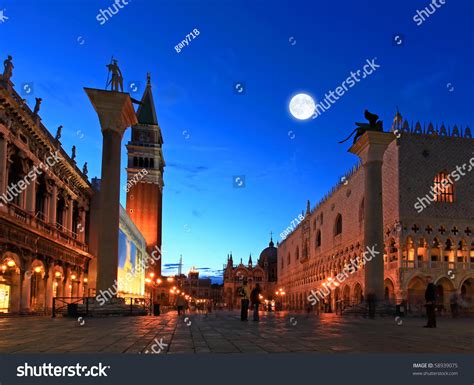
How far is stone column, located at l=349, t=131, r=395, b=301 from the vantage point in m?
25.3

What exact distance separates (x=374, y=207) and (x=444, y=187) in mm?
24428

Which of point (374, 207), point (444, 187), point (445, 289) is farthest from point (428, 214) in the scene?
point (374, 207)

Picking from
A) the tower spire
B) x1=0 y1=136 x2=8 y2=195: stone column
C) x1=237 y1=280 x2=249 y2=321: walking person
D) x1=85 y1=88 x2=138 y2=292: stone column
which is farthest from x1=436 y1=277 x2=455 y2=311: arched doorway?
the tower spire

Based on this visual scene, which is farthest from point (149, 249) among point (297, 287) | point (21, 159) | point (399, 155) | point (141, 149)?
point (21, 159)

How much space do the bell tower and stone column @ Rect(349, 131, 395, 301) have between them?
74688 mm

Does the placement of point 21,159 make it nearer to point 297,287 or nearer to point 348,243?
point 348,243

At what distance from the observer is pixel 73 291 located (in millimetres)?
42000

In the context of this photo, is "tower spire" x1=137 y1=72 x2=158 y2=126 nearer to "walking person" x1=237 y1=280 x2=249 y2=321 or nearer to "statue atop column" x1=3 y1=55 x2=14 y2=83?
"statue atop column" x1=3 y1=55 x2=14 y2=83

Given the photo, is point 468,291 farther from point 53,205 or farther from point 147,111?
point 147,111

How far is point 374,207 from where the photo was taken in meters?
25.9

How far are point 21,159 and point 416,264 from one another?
33406mm

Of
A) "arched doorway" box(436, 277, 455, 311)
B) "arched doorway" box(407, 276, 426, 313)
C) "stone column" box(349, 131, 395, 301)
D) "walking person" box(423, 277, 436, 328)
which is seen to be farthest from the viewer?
"arched doorway" box(436, 277, 455, 311)

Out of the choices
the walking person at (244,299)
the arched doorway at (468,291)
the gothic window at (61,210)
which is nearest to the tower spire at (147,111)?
the gothic window at (61,210)

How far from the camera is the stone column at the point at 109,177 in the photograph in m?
22.1
